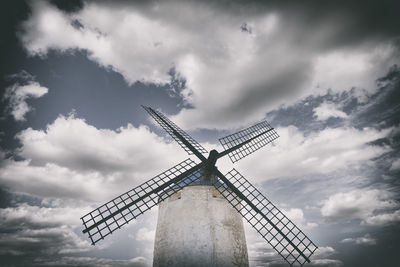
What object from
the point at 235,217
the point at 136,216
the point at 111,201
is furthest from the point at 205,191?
the point at 111,201

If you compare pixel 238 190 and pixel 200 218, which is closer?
pixel 200 218

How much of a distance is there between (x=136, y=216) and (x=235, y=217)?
15.9 feet

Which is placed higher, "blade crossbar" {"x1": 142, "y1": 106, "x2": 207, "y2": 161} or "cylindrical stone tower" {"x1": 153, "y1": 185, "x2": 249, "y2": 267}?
"blade crossbar" {"x1": 142, "y1": 106, "x2": 207, "y2": 161}

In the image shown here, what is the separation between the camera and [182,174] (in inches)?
412

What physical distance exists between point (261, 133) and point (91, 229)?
11514 millimetres

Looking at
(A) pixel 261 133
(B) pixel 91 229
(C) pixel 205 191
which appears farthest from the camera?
(A) pixel 261 133

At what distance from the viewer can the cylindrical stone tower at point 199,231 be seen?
8.81 metres

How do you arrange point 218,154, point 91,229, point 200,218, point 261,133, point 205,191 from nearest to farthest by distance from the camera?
point 91,229 → point 200,218 → point 205,191 → point 218,154 → point 261,133

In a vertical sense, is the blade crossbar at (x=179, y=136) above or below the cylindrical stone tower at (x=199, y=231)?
→ above

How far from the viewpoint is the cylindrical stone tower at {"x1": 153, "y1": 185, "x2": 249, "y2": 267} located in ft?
28.9

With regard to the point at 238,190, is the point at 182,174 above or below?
above

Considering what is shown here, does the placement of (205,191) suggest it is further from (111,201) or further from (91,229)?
(91,229)

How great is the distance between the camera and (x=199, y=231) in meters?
9.18

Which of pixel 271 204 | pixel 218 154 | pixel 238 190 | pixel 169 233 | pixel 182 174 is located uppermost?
pixel 218 154
